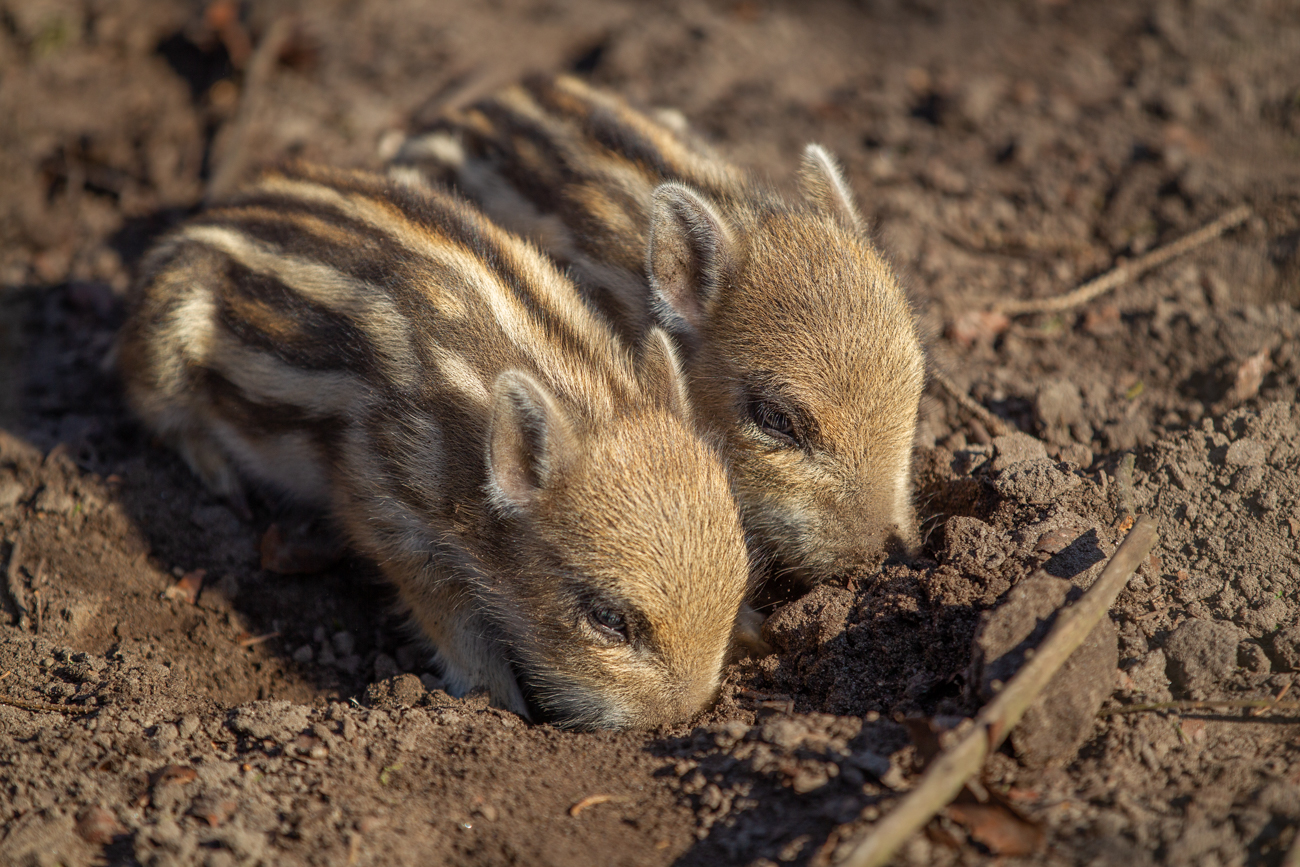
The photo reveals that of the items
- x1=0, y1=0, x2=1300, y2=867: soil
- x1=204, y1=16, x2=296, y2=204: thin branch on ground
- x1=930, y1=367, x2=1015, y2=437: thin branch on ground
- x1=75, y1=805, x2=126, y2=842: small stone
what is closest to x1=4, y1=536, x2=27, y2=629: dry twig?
x1=0, y1=0, x2=1300, y2=867: soil

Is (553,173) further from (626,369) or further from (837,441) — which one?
(837,441)

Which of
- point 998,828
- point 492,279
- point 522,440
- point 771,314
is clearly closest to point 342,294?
point 492,279

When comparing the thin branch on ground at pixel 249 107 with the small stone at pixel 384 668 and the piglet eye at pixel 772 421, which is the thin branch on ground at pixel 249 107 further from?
the piglet eye at pixel 772 421

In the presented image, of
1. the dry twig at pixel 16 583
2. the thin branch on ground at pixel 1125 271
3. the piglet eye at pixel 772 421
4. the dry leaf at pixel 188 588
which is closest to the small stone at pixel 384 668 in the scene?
the dry leaf at pixel 188 588

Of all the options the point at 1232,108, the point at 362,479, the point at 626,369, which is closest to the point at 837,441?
the point at 626,369

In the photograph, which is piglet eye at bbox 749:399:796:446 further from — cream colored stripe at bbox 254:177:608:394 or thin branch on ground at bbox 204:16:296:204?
thin branch on ground at bbox 204:16:296:204

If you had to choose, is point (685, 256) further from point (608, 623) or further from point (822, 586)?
point (608, 623)
